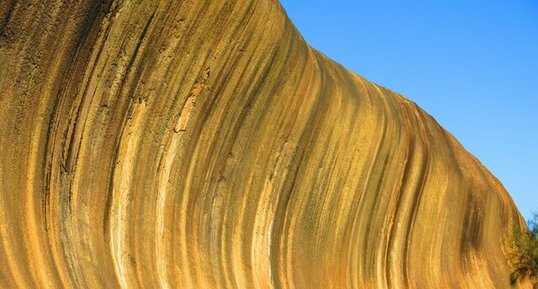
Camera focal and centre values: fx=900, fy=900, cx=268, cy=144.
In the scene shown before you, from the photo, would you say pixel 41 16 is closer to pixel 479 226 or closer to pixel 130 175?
pixel 130 175

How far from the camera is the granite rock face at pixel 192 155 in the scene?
8.63 meters

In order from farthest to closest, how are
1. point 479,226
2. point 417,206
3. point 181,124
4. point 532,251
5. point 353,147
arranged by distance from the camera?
point 532,251 → point 479,226 → point 417,206 → point 353,147 → point 181,124

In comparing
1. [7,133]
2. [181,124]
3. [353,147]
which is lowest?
[7,133]

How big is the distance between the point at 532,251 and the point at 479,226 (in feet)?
8.43

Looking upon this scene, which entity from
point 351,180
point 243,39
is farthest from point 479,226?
point 243,39

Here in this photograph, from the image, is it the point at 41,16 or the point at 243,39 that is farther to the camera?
the point at 243,39

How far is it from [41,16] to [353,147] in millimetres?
7068

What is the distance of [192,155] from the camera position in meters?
11.0

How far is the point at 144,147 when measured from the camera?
10188 millimetres

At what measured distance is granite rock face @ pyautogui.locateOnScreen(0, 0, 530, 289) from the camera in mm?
8633

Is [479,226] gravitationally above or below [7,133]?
above

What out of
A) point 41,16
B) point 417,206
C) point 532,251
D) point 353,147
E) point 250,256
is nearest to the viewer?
point 41,16

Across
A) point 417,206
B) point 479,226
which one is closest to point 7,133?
point 417,206

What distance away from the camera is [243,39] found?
11125 mm
